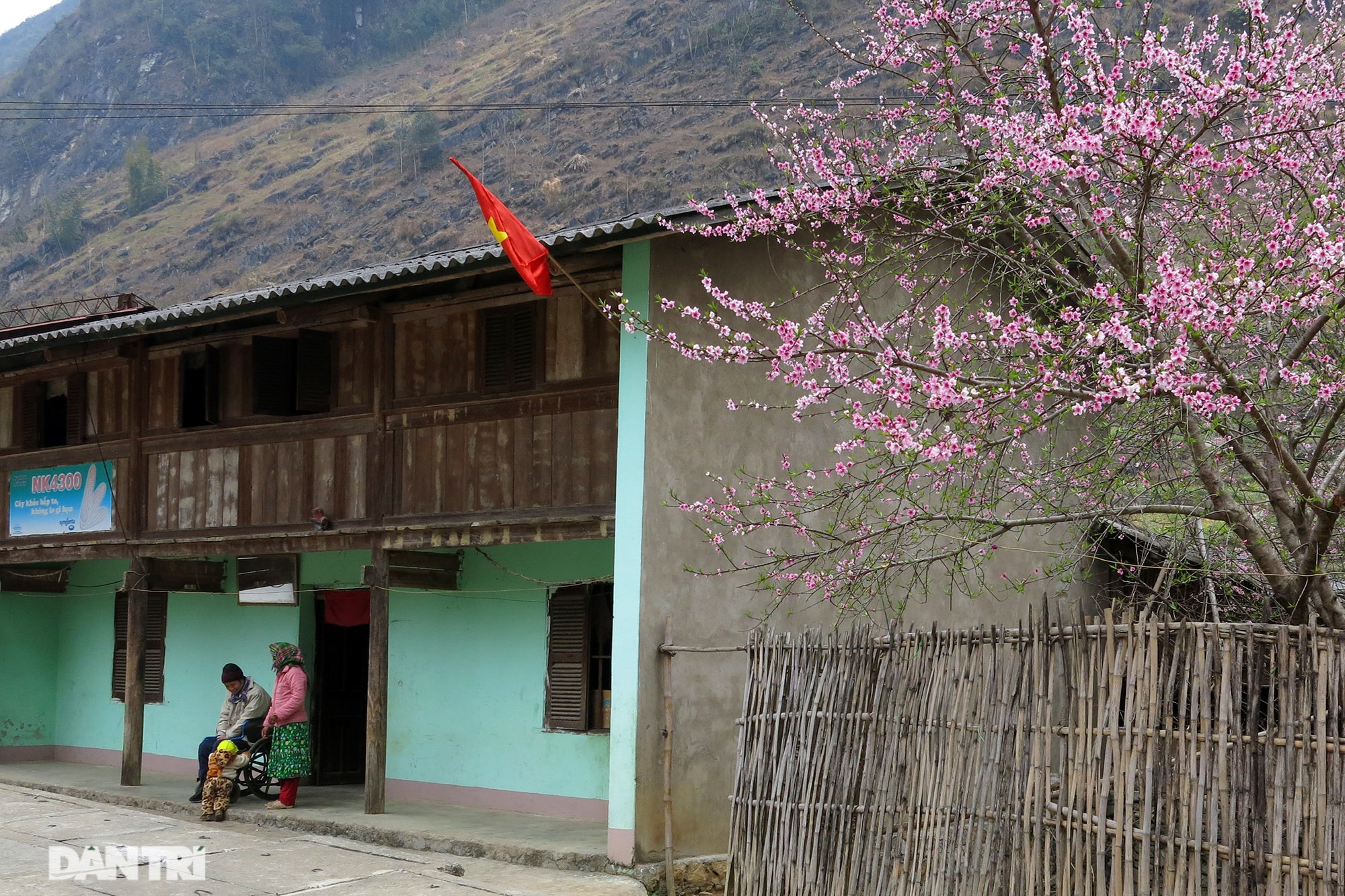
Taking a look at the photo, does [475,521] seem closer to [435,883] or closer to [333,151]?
[435,883]

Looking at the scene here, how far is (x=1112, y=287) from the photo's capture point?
21.9 ft

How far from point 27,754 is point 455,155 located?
162ft

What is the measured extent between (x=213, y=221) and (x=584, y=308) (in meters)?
56.6

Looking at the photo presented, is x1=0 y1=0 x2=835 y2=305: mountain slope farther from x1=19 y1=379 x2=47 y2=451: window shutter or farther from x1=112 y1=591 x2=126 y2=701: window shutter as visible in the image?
x1=19 y1=379 x2=47 y2=451: window shutter

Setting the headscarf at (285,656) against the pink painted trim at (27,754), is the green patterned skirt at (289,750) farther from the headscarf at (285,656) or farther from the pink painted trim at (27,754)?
the pink painted trim at (27,754)

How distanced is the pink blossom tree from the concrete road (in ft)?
9.05

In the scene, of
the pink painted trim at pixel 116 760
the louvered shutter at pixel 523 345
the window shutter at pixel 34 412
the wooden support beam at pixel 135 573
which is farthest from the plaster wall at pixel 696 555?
the window shutter at pixel 34 412

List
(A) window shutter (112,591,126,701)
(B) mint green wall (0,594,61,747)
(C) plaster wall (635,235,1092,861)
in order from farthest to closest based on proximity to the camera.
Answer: (B) mint green wall (0,594,61,747), (A) window shutter (112,591,126,701), (C) plaster wall (635,235,1092,861)

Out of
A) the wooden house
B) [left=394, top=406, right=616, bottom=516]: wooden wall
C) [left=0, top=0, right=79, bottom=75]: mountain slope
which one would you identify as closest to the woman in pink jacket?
the wooden house

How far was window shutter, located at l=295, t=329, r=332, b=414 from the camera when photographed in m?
12.1

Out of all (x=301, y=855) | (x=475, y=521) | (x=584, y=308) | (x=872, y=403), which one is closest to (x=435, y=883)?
(x=301, y=855)

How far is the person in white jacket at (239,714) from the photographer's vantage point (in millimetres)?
12445

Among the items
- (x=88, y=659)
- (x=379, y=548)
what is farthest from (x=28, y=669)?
(x=379, y=548)

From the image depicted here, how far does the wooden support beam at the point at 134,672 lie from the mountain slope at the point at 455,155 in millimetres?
33883
